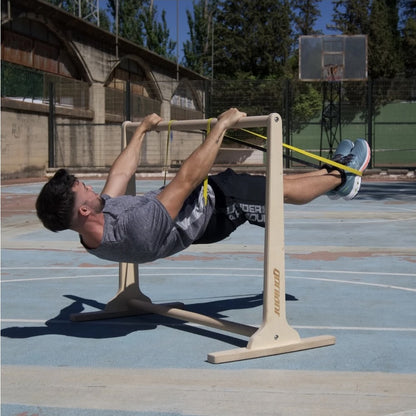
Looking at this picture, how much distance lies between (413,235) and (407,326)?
4.64 meters

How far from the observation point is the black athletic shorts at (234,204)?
4227 mm

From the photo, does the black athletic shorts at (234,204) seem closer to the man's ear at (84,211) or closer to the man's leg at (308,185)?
the man's leg at (308,185)

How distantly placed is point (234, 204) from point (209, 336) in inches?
31.9

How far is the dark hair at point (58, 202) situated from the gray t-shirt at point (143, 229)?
23cm

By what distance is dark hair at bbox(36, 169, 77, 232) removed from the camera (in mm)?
3695

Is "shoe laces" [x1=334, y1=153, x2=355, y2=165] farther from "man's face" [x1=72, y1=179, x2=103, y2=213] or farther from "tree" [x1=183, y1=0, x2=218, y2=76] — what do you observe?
"tree" [x1=183, y1=0, x2=218, y2=76]

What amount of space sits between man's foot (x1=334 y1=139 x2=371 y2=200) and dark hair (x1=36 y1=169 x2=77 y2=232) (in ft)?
6.04

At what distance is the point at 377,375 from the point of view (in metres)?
3.48

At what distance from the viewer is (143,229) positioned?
3826 millimetres

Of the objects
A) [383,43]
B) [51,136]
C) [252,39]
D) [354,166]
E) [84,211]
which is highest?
[252,39]

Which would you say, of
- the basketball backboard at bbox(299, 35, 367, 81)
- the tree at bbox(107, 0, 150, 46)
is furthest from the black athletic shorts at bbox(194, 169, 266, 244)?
the tree at bbox(107, 0, 150, 46)

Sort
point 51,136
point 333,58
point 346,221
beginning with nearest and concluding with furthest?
point 346,221
point 51,136
point 333,58

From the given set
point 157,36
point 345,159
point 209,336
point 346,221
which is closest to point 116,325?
point 209,336

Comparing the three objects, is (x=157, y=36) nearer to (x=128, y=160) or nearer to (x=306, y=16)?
(x=306, y=16)
